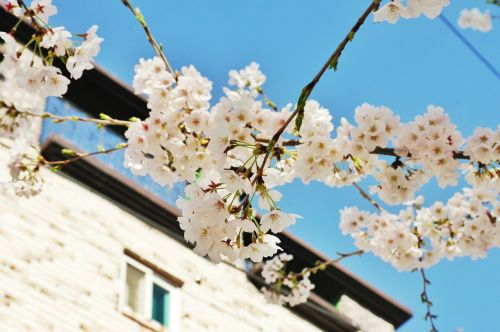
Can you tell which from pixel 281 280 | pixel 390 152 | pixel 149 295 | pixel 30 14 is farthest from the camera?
pixel 149 295

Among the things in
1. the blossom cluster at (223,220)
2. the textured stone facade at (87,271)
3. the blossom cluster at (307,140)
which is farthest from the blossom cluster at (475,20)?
the textured stone facade at (87,271)

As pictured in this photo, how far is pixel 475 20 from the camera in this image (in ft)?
16.9

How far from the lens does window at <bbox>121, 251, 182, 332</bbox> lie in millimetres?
10133

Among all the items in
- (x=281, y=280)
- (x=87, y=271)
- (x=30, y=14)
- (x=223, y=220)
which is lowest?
(x=223, y=220)

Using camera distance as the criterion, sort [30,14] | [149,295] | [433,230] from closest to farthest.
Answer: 1. [30,14]
2. [433,230]
3. [149,295]

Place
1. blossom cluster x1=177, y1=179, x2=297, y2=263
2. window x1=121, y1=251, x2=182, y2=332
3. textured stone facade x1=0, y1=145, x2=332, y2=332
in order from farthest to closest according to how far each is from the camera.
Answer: window x1=121, y1=251, x2=182, y2=332 < textured stone facade x1=0, y1=145, x2=332, y2=332 < blossom cluster x1=177, y1=179, x2=297, y2=263

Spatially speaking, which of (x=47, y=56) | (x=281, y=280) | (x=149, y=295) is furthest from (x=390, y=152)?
(x=149, y=295)

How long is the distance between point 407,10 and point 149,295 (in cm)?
787

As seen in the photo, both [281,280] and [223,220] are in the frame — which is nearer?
[223,220]

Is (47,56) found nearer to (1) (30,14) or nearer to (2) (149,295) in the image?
(1) (30,14)

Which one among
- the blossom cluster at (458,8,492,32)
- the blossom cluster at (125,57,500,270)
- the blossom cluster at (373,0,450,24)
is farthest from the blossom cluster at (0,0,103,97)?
the blossom cluster at (458,8,492,32)

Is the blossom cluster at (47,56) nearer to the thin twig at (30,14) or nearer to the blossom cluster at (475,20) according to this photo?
the thin twig at (30,14)

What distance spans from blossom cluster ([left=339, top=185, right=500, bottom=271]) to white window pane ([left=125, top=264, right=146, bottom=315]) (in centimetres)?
429

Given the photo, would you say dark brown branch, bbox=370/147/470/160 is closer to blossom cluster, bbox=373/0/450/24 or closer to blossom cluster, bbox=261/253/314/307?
blossom cluster, bbox=373/0/450/24
